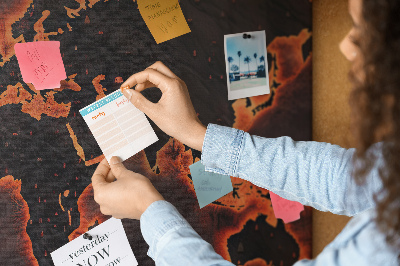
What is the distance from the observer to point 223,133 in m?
0.74

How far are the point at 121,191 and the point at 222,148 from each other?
0.76 feet

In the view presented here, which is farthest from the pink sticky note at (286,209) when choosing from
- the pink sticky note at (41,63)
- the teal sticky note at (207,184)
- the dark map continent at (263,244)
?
the pink sticky note at (41,63)

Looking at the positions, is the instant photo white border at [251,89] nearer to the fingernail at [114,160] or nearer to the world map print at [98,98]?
the world map print at [98,98]

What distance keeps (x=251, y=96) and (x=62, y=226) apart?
57cm

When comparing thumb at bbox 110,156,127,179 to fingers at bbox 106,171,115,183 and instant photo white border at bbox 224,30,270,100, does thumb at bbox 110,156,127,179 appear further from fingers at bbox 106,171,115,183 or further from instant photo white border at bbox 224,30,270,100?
instant photo white border at bbox 224,30,270,100

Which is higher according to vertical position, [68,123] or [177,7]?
[177,7]

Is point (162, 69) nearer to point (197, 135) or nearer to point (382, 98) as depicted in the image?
point (197, 135)

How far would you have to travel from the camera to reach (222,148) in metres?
0.73

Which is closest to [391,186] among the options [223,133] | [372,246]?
[372,246]

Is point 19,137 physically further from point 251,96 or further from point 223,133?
point 251,96

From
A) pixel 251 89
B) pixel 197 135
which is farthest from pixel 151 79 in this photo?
pixel 251 89

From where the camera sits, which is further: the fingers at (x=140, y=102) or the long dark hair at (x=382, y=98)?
the fingers at (x=140, y=102)

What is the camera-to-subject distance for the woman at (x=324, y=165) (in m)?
0.45

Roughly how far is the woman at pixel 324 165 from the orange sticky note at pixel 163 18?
0.33ft
